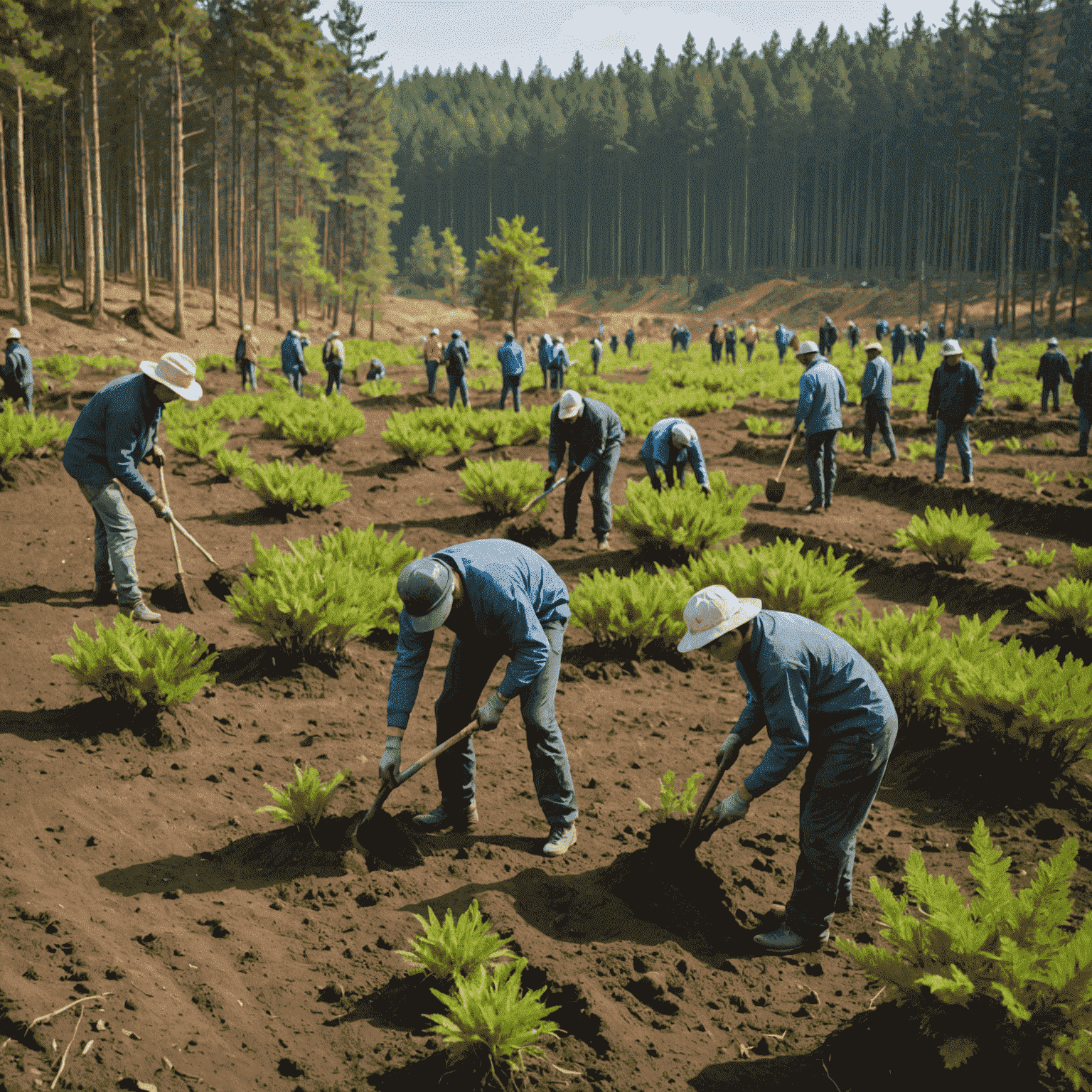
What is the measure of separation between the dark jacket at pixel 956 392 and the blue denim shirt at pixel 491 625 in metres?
9.24

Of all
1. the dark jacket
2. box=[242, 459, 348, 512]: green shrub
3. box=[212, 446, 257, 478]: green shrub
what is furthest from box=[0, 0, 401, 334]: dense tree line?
the dark jacket

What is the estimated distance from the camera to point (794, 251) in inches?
2800

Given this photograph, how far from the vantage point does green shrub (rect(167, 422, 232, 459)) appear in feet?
40.9

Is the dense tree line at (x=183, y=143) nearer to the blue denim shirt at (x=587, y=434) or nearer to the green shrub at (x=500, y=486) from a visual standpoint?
the green shrub at (x=500, y=486)

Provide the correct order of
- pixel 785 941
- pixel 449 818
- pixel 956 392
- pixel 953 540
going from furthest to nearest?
pixel 956 392
pixel 953 540
pixel 449 818
pixel 785 941

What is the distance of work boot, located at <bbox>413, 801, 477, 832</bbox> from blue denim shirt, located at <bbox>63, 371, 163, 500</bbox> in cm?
336

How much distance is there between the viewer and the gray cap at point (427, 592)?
11.0ft

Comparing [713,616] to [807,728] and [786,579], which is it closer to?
[807,728]

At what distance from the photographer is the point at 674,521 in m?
8.66

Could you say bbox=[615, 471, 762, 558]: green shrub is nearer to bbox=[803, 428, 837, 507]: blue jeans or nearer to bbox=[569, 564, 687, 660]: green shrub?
bbox=[569, 564, 687, 660]: green shrub

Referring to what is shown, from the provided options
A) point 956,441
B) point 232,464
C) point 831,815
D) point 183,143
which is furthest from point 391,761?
point 183,143

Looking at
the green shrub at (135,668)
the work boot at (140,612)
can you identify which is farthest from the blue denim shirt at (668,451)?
the green shrub at (135,668)

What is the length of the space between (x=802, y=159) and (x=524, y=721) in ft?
245

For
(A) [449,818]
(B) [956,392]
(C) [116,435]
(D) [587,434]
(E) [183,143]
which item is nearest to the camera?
(A) [449,818]
